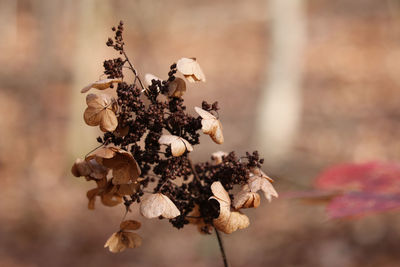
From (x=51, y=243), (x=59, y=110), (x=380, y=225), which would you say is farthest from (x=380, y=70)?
(x=51, y=243)

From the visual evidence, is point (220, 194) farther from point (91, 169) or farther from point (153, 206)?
point (91, 169)

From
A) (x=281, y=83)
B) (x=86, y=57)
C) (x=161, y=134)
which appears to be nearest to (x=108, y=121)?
(x=161, y=134)

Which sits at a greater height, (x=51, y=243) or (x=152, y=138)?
(x=51, y=243)

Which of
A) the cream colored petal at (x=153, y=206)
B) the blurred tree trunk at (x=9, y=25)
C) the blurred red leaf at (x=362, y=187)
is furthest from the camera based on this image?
the blurred tree trunk at (x=9, y=25)

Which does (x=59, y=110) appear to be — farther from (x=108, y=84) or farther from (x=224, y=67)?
(x=108, y=84)

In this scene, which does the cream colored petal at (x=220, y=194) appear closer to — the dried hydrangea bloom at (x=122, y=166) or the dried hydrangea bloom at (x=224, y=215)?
the dried hydrangea bloom at (x=224, y=215)

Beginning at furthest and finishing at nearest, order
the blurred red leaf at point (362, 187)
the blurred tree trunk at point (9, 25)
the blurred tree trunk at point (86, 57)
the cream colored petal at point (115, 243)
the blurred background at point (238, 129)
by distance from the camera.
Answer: the blurred tree trunk at point (9, 25), the blurred tree trunk at point (86, 57), the blurred background at point (238, 129), the blurred red leaf at point (362, 187), the cream colored petal at point (115, 243)

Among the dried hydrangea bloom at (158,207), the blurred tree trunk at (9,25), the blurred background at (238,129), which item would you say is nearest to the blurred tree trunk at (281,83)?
the blurred background at (238,129)
